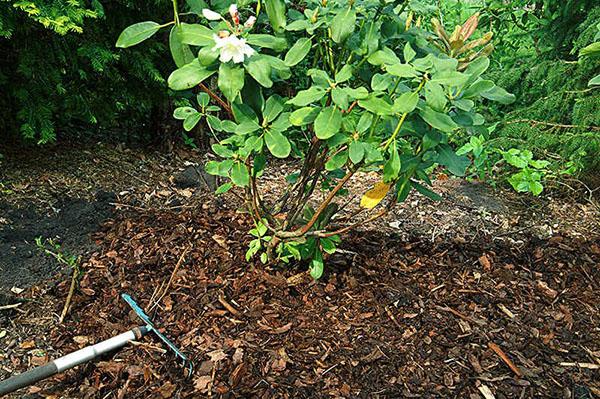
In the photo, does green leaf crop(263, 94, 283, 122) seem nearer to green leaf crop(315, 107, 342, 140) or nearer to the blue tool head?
green leaf crop(315, 107, 342, 140)

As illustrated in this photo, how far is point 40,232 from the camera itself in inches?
92.9

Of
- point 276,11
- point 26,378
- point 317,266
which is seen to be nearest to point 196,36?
point 276,11

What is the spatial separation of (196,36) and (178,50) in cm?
17

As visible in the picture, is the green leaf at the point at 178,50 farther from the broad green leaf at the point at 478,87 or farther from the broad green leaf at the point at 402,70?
the broad green leaf at the point at 478,87

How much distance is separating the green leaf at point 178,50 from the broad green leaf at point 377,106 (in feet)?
1.65

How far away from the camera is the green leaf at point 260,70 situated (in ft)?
4.51

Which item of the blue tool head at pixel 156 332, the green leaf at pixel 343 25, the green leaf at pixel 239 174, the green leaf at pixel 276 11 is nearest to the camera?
the green leaf at pixel 343 25

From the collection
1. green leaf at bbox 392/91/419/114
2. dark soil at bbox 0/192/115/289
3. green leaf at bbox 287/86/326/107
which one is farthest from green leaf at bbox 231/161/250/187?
dark soil at bbox 0/192/115/289

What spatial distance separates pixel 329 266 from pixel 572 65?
79.1 inches

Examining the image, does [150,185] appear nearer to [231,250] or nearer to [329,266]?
[231,250]

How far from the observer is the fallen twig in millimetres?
1833

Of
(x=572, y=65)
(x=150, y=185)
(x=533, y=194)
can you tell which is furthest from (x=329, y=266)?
(x=572, y=65)

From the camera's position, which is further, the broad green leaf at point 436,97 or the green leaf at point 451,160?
the green leaf at point 451,160

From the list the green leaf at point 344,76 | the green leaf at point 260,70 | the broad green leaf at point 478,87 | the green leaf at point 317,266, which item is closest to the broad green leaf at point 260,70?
the green leaf at point 260,70
